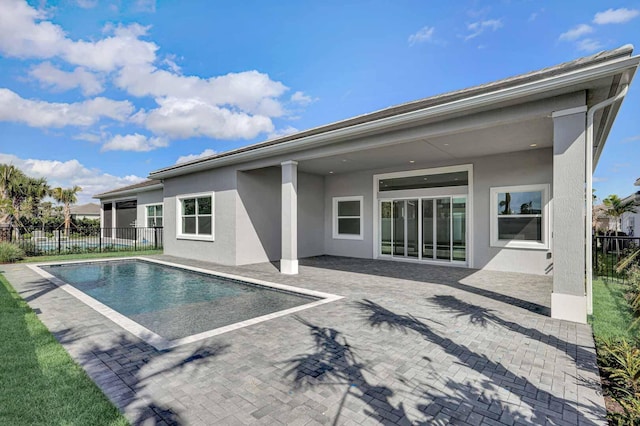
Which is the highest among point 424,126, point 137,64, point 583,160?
point 137,64

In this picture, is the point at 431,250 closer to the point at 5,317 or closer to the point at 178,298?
the point at 178,298

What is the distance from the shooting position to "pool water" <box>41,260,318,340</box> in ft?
18.0

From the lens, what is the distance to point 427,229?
38.4 ft

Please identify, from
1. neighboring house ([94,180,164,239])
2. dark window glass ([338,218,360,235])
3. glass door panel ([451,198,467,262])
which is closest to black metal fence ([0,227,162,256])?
neighboring house ([94,180,164,239])

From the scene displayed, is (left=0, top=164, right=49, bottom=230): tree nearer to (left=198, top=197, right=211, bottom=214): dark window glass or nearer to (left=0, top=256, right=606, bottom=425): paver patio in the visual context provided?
(left=198, top=197, right=211, bottom=214): dark window glass

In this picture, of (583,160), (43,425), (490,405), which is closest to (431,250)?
(583,160)

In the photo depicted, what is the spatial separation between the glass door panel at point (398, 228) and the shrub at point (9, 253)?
15.5 m

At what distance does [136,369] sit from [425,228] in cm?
1038

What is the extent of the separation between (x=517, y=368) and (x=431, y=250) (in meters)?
8.37

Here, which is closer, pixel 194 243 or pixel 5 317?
pixel 5 317

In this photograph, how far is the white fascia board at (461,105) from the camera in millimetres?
4379

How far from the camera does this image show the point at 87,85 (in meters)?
18.0

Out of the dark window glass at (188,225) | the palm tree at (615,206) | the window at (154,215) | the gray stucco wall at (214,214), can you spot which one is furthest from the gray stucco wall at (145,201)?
the palm tree at (615,206)

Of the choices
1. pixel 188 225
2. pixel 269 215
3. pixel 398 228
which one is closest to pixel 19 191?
pixel 188 225
